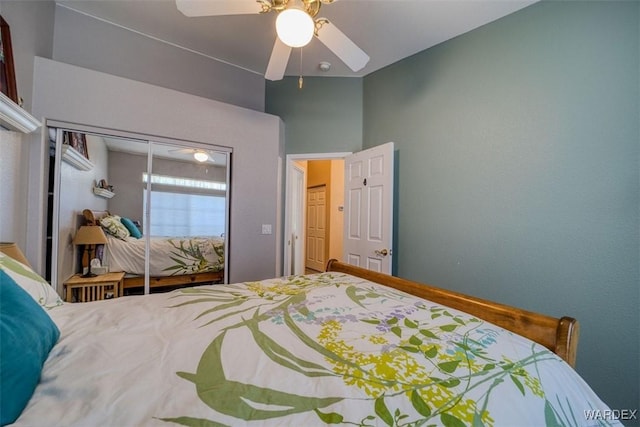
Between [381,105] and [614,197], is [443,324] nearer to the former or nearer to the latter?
[614,197]

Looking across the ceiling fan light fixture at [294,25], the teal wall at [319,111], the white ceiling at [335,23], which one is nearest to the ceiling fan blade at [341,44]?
the ceiling fan light fixture at [294,25]

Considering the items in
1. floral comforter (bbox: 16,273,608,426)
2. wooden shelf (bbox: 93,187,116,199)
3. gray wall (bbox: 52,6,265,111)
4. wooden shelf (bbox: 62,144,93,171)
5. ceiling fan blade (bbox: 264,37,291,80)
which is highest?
gray wall (bbox: 52,6,265,111)

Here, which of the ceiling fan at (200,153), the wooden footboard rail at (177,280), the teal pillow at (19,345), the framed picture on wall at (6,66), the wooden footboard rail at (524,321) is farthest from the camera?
the ceiling fan at (200,153)

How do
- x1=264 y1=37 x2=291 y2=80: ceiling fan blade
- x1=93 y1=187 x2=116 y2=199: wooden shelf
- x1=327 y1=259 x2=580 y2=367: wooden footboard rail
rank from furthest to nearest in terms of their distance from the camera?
x1=93 y1=187 x2=116 y2=199: wooden shelf, x1=264 y1=37 x2=291 y2=80: ceiling fan blade, x1=327 y1=259 x2=580 y2=367: wooden footboard rail

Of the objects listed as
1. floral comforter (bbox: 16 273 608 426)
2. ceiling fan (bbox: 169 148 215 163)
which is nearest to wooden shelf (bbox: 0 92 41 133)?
ceiling fan (bbox: 169 148 215 163)

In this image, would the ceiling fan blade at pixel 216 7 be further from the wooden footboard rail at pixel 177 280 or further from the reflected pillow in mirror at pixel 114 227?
the wooden footboard rail at pixel 177 280

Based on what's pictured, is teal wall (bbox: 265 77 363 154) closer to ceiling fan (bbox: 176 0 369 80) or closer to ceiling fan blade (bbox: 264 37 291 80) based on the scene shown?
ceiling fan blade (bbox: 264 37 291 80)

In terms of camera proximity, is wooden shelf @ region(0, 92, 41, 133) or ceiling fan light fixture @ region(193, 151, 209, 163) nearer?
wooden shelf @ region(0, 92, 41, 133)

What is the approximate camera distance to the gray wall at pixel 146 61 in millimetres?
2320

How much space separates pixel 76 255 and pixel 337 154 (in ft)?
9.07

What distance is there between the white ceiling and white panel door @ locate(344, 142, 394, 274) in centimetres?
102

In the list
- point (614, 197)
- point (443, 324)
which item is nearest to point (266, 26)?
point (443, 324)

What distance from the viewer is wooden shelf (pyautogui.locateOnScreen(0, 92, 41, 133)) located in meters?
1.45

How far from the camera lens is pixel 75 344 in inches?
31.5
